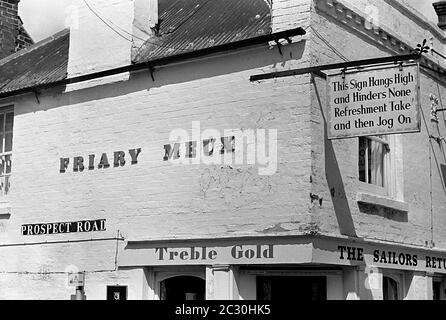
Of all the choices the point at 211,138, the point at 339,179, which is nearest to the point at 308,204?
the point at 339,179

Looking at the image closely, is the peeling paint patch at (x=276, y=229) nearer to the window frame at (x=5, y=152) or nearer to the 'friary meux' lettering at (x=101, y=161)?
the 'friary meux' lettering at (x=101, y=161)

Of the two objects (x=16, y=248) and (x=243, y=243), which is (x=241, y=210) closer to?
(x=243, y=243)

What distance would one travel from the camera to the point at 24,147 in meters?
14.6

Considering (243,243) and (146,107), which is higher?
(146,107)

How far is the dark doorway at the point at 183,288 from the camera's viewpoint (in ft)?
40.9

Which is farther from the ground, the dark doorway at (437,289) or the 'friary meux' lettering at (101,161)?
the 'friary meux' lettering at (101,161)

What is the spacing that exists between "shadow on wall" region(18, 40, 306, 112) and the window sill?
8.17 ft

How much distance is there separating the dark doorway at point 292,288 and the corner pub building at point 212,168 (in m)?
0.02

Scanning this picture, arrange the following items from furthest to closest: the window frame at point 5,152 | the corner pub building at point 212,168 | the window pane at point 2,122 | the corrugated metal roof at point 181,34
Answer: the window pane at point 2,122 < the window frame at point 5,152 < the corrugated metal roof at point 181,34 < the corner pub building at point 212,168

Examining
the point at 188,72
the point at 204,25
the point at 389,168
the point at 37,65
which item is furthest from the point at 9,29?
the point at 389,168

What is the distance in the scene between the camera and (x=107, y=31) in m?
13.9

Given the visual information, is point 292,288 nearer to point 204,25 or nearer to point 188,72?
point 188,72

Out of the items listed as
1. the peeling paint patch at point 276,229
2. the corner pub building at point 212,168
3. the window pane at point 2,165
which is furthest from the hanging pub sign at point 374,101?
the window pane at point 2,165
